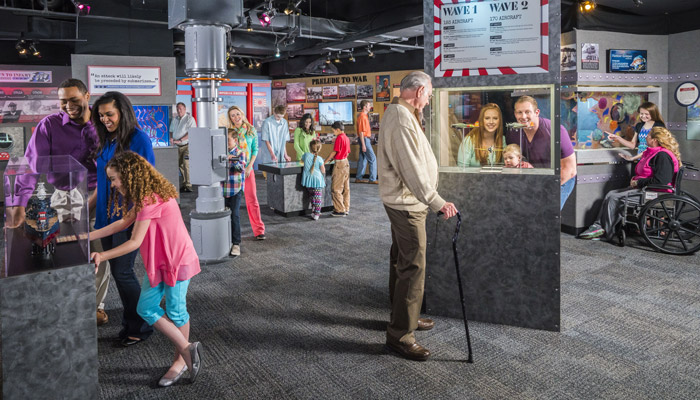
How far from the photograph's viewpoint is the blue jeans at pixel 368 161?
12383 mm

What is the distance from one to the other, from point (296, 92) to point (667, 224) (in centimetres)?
1148

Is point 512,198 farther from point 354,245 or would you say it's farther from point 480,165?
point 354,245

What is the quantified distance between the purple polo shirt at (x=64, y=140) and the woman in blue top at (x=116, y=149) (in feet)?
0.46

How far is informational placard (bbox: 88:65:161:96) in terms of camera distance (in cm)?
827

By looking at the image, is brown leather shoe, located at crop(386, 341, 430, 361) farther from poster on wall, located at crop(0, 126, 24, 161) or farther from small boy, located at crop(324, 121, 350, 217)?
poster on wall, located at crop(0, 126, 24, 161)

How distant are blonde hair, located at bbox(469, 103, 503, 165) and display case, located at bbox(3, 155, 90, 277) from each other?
239 centimetres

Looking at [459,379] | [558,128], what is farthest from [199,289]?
[558,128]

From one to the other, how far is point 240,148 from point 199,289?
195 centimetres

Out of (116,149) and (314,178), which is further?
(314,178)

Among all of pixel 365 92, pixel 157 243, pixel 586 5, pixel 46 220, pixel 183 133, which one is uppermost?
pixel 365 92

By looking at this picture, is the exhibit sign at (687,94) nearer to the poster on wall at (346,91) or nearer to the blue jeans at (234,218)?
the blue jeans at (234,218)

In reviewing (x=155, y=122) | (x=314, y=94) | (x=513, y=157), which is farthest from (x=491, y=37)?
(x=314, y=94)

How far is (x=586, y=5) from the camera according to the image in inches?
239

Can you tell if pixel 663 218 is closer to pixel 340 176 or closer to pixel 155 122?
pixel 340 176
